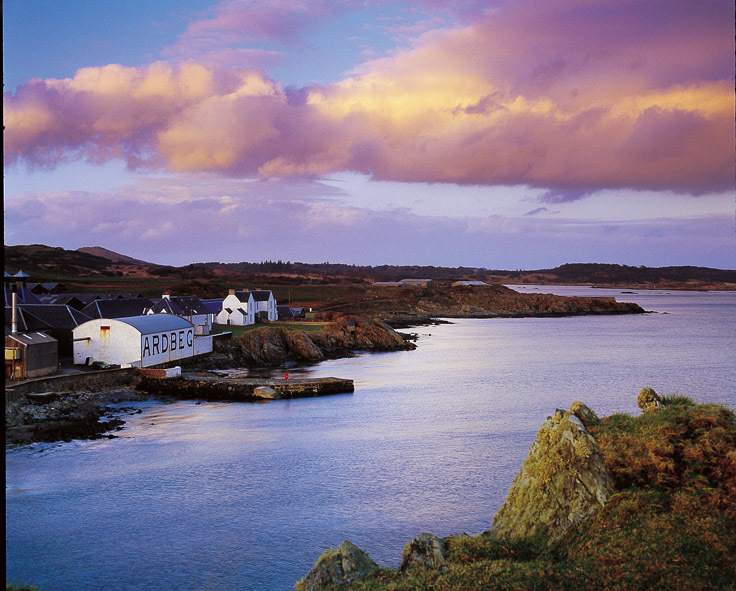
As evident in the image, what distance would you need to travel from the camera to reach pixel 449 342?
91.9m

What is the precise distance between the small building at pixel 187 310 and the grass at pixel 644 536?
53.9 m

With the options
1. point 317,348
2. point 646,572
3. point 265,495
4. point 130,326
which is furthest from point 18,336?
point 646,572

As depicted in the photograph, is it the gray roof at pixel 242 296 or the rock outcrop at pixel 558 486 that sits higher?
the gray roof at pixel 242 296

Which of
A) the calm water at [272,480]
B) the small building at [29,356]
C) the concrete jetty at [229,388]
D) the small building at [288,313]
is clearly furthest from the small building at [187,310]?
the small building at [288,313]

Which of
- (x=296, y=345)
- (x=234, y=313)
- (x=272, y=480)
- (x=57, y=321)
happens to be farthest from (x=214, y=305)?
(x=272, y=480)

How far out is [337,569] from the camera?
12.1 meters

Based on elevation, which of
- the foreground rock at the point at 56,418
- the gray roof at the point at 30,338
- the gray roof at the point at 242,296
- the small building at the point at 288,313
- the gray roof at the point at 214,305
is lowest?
the foreground rock at the point at 56,418

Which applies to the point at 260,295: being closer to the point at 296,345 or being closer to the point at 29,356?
the point at 296,345

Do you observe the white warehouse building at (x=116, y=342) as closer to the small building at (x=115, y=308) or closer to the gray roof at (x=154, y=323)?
the gray roof at (x=154, y=323)

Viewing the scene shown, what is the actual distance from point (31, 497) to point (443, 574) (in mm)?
19591

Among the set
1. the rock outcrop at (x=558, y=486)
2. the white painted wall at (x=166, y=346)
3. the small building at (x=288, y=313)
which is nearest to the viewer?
the rock outcrop at (x=558, y=486)

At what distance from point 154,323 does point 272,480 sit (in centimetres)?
2996

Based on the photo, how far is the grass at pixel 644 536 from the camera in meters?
9.62

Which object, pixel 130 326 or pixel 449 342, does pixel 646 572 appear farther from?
pixel 449 342
